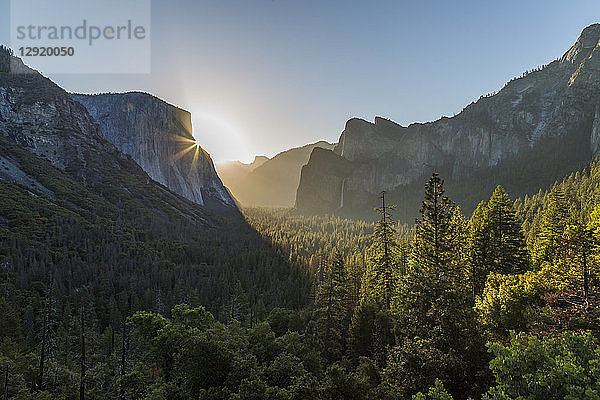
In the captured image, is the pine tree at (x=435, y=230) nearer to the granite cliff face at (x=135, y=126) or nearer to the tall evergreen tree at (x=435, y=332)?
the tall evergreen tree at (x=435, y=332)

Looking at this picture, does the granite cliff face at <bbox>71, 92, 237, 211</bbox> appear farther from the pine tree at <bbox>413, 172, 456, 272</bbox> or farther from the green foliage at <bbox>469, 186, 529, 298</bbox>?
the pine tree at <bbox>413, 172, 456, 272</bbox>

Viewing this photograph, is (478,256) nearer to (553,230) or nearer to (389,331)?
(553,230)

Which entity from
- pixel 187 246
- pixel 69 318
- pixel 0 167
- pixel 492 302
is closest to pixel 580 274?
pixel 492 302

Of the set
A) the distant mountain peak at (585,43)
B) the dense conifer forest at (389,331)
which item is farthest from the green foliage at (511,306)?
the distant mountain peak at (585,43)

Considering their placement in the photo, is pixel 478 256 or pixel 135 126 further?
pixel 135 126

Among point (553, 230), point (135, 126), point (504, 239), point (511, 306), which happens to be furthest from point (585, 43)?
point (135, 126)

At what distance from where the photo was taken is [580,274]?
13.9 metres

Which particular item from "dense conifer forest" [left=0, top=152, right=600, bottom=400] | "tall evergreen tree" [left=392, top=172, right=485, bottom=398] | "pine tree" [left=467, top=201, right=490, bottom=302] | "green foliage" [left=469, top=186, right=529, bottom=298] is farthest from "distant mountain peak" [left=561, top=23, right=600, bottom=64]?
"tall evergreen tree" [left=392, top=172, right=485, bottom=398]

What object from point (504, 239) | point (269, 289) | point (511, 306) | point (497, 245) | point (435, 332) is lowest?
point (269, 289)

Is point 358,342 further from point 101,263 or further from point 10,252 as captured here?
point 10,252

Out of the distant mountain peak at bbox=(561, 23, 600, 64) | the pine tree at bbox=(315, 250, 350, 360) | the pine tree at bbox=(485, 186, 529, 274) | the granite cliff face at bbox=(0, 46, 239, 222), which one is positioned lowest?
the pine tree at bbox=(315, 250, 350, 360)

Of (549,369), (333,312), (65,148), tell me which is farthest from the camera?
(65,148)

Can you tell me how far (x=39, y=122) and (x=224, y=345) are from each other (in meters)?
164

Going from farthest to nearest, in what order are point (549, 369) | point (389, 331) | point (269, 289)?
point (269, 289)
point (389, 331)
point (549, 369)
